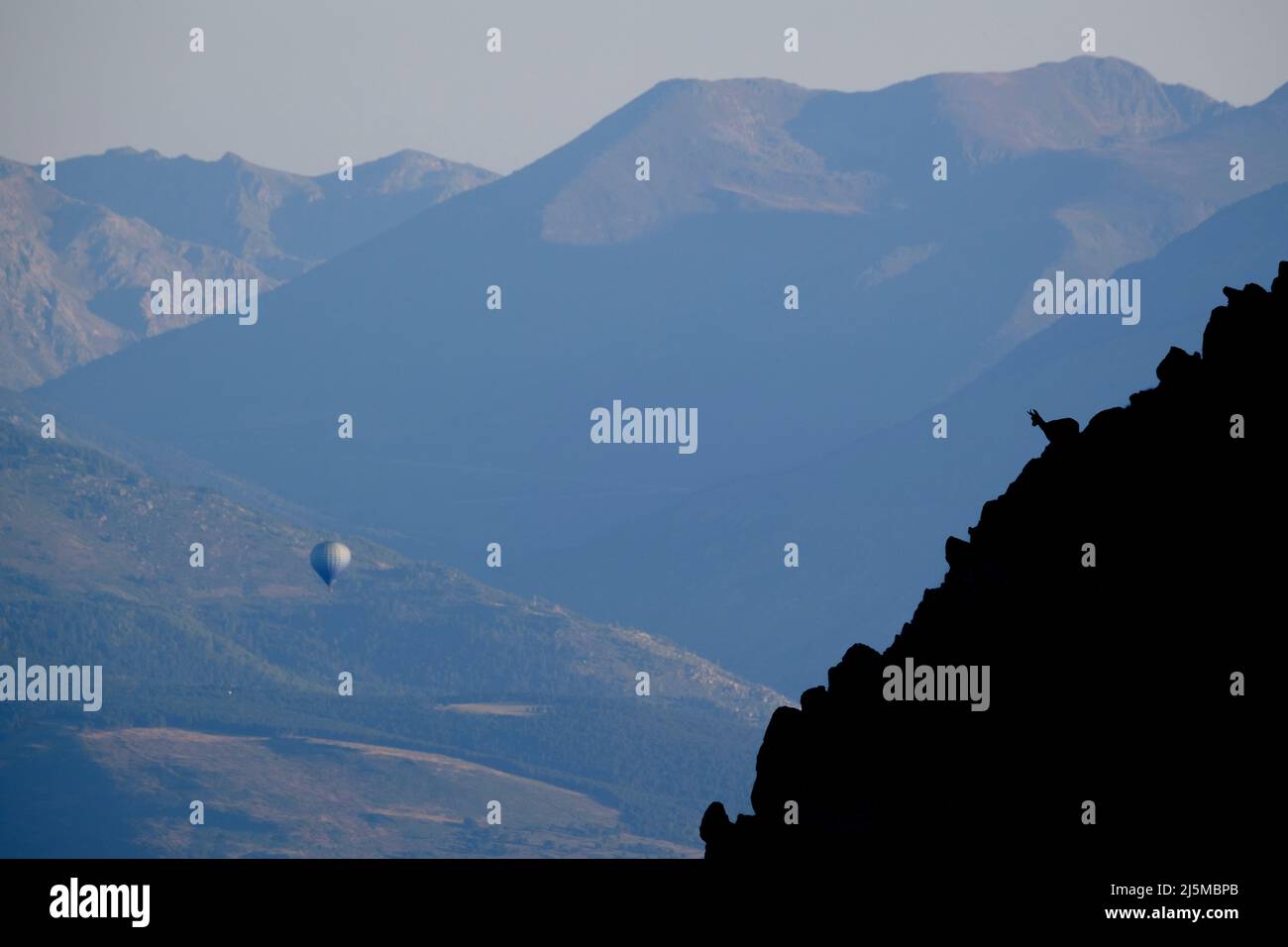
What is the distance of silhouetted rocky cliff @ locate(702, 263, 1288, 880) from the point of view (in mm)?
31703

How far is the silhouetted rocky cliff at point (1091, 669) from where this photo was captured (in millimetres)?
31703

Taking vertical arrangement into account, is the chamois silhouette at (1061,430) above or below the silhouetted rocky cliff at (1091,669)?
above

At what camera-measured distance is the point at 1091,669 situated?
3347cm

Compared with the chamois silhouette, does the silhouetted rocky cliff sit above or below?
below

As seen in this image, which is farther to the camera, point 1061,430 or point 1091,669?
point 1061,430

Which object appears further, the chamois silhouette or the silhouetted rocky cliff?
the chamois silhouette

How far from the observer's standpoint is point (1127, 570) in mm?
33531

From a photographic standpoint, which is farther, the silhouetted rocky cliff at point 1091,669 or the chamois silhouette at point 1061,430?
the chamois silhouette at point 1061,430
